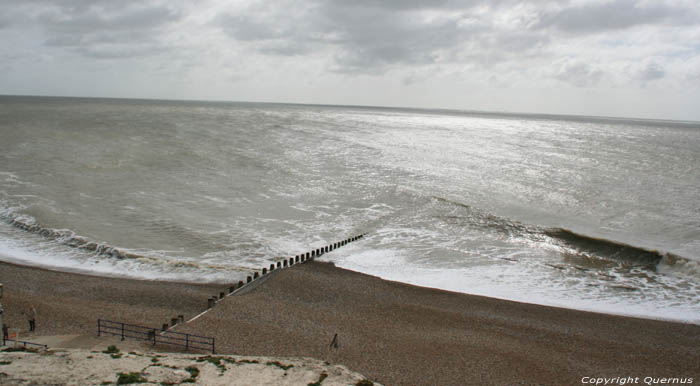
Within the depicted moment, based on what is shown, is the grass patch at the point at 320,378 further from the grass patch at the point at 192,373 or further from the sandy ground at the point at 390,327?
the grass patch at the point at 192,373

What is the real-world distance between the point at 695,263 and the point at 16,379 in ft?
105

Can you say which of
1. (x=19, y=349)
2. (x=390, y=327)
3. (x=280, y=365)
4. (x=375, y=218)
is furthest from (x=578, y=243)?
(x=19, y=349)

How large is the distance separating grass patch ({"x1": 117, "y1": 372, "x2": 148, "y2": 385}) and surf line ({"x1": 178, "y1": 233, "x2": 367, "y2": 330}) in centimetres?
474

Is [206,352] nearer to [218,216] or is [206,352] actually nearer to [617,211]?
[218,216]

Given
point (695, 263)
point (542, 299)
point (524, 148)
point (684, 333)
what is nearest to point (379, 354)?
point (542, 299)

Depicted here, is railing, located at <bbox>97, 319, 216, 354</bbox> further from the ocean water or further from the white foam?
the white foam

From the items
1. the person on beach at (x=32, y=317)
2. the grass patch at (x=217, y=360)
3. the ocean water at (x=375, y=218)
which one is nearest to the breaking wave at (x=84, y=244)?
the ocean water at (x=375, y=218)

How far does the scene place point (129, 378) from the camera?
41.5 feet

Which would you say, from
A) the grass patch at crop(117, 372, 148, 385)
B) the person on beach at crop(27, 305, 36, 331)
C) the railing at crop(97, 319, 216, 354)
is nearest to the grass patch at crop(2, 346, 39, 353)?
the railing at crop(97, 319, 216, 354)

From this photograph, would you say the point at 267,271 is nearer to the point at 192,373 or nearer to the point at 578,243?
the point at 192,373

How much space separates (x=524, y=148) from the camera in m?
84.7

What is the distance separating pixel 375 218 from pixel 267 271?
43.1 feet

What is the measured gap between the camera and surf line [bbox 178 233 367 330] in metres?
20.4

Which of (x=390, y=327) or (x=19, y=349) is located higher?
(x=19, y=349)
